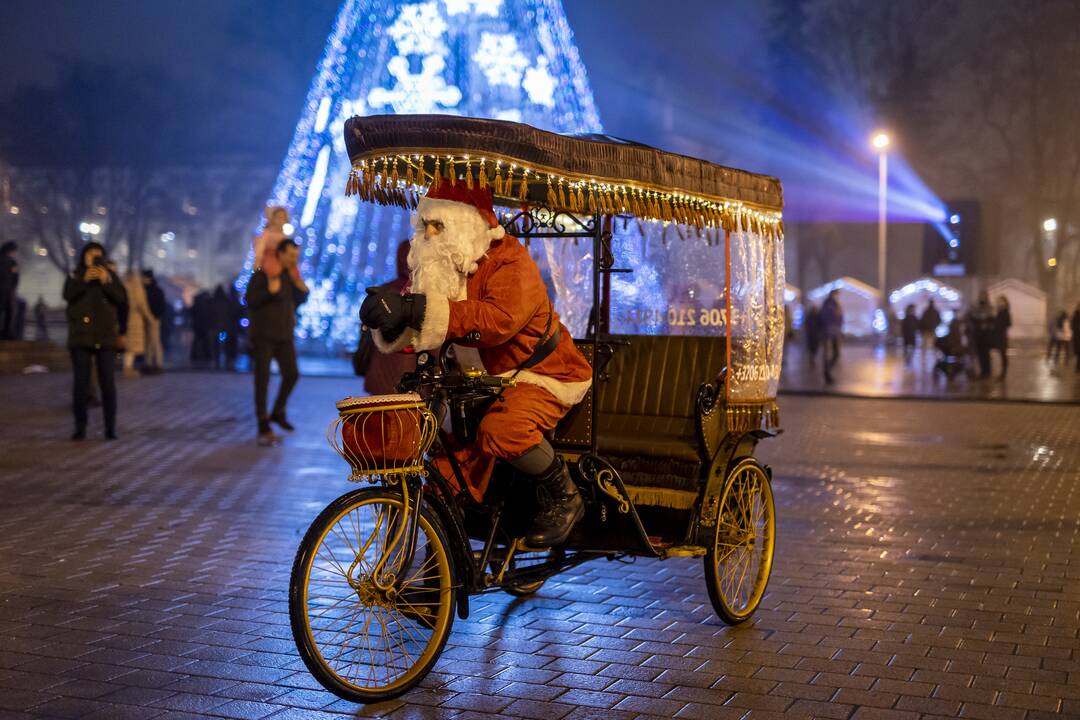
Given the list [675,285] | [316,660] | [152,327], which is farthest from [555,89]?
[316,660]

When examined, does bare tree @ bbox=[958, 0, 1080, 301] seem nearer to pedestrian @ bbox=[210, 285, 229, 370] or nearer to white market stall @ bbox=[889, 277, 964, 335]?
white market stall @ bbox=[889, 277, 964, 335]

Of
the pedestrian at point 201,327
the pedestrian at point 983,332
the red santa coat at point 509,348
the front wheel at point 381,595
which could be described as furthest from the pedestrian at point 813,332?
the front wheel at point 381,595

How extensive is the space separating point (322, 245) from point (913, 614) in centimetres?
1881

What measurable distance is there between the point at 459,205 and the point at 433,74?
1594 cm

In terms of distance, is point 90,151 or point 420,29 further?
point 90,151

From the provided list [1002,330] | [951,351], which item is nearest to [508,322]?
[951,351]

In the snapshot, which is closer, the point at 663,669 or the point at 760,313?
the point at 663,669

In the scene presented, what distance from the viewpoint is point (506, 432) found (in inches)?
188

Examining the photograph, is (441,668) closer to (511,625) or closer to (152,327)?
(511,625)

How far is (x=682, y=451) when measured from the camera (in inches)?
224

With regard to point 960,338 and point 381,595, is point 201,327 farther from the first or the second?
point 381,595

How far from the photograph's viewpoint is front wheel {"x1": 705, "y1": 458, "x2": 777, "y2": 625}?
552cm

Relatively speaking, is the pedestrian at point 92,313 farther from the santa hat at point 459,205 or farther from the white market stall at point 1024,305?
the white market stall at point 1024,305

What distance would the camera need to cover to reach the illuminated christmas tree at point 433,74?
20.0 m
